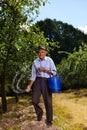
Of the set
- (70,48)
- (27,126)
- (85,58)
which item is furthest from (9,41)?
(70,48)

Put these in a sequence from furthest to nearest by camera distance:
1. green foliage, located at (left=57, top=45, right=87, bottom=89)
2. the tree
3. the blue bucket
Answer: green foliage, located at (left=57, top=45, right=87, bottom=89) → the tree → the blue bucket

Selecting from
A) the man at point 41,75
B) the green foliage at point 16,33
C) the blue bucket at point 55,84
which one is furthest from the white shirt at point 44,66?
the green foliage at point 16,33

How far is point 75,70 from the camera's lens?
4944 cm

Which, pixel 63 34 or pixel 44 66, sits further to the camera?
pixel 63 34

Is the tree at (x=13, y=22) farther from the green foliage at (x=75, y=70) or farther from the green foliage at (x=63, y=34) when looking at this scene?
the green foliage at (x=63, y=34)

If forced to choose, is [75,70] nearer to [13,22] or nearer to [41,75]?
[13,22]

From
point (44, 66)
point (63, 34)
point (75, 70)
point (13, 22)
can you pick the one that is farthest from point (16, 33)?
point (63, 34)

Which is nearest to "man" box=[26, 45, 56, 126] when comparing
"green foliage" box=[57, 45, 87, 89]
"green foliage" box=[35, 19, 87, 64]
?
"green foliage" box=[57, 45, 87, 89]

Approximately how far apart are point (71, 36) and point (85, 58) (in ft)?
93.1

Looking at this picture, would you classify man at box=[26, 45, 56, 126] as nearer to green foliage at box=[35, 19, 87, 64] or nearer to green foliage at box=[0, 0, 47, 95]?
green foliage at box=[0, 0, 47, 95]

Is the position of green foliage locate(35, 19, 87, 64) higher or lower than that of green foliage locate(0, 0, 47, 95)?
higher

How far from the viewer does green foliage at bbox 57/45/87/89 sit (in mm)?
48562

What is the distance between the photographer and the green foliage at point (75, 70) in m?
48.6

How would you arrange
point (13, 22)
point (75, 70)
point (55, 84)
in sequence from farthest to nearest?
point (75, 70) < point (13, 22) < point (55, 84)
